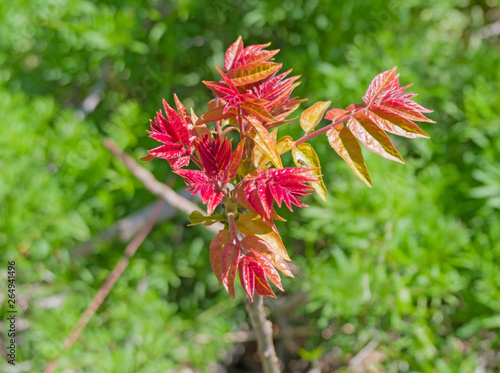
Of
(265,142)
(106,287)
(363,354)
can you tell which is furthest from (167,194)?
(363,354)

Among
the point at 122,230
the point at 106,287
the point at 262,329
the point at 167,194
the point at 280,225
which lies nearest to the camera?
the point at 262,329

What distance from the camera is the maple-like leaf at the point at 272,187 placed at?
74 cm

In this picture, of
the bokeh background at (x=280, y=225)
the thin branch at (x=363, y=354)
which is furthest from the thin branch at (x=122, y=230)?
the thin branch at (x=363, y=354)

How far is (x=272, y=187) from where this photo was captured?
2.44 ft

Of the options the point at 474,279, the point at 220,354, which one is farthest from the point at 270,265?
the point at 474,279

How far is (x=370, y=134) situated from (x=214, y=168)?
0.89ft

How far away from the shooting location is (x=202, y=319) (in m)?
2.18

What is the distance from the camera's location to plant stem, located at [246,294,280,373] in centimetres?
95

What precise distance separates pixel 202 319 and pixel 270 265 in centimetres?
151

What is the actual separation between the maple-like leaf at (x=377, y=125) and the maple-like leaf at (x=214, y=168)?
176mm

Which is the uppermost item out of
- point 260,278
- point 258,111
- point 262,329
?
point 258,111

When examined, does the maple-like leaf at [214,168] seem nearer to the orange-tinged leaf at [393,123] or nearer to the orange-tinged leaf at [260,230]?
the orange-tinged leaf at [260,230]

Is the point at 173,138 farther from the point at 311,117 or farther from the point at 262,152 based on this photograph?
the point at 311,117

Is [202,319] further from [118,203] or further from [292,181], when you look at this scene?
[292,181]
